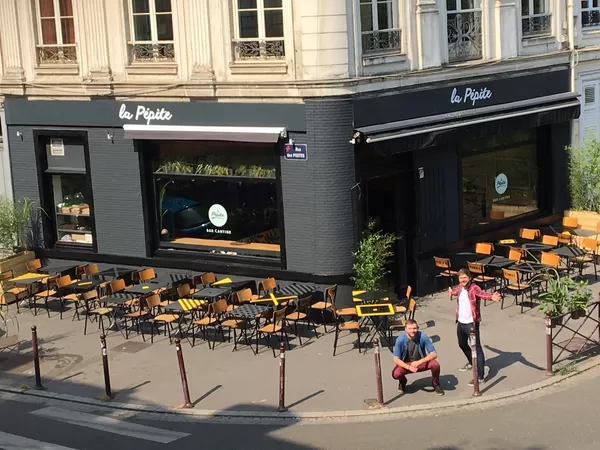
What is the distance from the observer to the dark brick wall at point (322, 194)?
18281 millimetres

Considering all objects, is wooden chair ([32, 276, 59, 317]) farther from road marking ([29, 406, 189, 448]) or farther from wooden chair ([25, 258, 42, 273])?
road marking ([29, 406, 189, 448])

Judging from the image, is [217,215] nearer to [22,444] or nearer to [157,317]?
[157,317]

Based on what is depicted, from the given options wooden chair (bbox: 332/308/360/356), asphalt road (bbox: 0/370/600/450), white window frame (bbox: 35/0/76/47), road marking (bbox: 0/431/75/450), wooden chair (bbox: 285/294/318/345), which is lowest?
asphalt road (bbox: 0/370/600/450)

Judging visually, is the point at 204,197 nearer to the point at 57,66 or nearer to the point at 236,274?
the point at 236,274

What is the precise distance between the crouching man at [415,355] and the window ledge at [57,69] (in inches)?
400

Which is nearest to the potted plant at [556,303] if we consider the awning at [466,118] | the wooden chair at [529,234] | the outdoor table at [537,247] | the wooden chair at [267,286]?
the awning at [466,118]

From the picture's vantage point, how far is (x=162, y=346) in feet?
58.8

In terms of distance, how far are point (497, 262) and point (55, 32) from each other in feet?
33.6

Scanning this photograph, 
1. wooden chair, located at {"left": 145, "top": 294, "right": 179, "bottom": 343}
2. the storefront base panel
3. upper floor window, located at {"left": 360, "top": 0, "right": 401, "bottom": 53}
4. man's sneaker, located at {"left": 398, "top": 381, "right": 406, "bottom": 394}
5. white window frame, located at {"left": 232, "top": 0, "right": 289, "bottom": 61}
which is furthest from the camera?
the storefront base panel

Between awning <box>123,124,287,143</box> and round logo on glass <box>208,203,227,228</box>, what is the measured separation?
61.4 inches

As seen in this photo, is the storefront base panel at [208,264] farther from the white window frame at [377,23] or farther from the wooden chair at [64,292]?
the white window frame at [377,23]

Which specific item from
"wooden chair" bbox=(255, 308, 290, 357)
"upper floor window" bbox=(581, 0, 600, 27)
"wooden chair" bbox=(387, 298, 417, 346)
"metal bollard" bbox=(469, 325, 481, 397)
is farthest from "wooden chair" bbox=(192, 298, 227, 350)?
"upper floor window" bbox=(581, 0, 600, 27)

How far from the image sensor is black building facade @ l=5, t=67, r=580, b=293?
18.7 m

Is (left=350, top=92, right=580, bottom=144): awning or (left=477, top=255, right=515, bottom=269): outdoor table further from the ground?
(left=350, top=92, right=580, bottom=144): awning
